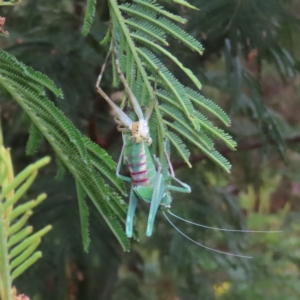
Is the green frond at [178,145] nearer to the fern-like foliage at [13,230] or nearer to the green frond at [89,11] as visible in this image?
the green frond at [89,11]

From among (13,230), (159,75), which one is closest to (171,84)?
(159,75)

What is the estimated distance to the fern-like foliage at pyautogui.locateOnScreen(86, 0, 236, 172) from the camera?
44cm

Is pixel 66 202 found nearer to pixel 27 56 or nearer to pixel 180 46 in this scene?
pixel 27 56

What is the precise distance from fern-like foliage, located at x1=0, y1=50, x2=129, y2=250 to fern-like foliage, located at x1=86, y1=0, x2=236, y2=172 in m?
0.08

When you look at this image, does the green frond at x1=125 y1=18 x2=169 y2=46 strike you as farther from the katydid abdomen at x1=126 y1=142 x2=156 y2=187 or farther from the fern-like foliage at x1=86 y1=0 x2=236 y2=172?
the katydid abdomen at x1=126 y1=142 x2=156 y2=187

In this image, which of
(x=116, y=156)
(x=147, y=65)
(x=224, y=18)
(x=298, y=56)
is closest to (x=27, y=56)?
(x=116, y=156)

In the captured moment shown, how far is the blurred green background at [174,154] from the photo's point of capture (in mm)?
885

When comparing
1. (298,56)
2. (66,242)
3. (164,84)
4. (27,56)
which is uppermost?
(164,84)

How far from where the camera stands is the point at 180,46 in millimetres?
973

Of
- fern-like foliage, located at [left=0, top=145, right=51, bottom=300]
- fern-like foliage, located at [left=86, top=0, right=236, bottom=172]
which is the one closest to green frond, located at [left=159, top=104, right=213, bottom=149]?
fern-like foliage, located at [left=86, top=0, right=236, bottom=172]

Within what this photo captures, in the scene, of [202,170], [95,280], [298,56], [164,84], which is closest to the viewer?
[164,84]

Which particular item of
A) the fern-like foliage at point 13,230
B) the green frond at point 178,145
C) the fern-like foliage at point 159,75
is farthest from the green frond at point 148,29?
the fern-like foliage at point 13,230

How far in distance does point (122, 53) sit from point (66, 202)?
23.7 inches

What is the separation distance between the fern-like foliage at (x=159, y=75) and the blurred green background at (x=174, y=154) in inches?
11.5
